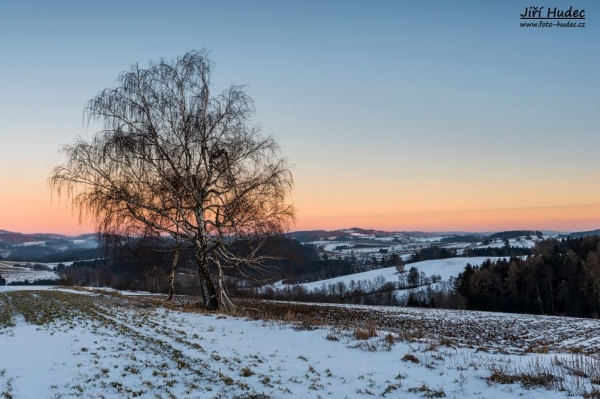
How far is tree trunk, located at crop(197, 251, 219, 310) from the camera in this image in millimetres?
20875

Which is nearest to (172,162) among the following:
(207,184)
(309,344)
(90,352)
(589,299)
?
(207,184)

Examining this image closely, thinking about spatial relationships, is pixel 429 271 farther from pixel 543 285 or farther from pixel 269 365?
pixel 269 365

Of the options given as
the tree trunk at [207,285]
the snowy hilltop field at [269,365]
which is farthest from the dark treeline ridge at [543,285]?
the snowy hilltop field at [269,365]

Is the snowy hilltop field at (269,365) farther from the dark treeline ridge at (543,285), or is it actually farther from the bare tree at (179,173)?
the dark treeline ridge at (543,285)

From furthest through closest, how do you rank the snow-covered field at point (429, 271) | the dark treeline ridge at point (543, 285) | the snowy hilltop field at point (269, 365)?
the snow-covered field at point (429, 271)
the dark treeline ridge at point (543, 285)
the snowy hilltop field at point (269, 365)

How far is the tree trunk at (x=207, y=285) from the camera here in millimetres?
20875

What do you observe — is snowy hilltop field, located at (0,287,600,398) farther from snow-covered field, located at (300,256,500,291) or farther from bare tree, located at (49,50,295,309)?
snow-covered field, located at (300,256,500,291)

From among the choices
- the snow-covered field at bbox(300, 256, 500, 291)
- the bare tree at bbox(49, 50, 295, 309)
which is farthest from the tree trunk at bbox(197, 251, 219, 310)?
the snow-covered field at bbox(300, 256, 500, 291)

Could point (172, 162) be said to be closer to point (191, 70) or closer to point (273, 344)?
point (191, 70)

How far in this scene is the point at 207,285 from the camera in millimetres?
21562

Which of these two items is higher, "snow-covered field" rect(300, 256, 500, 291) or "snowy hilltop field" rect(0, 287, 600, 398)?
"snowy hilltop field" rect(0, 287, 600, 398)

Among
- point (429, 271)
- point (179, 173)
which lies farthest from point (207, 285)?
point (429, 271)

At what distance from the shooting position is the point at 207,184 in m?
20.0

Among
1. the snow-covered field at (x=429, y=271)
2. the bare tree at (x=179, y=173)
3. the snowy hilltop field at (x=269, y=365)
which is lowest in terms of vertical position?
the snow-covered field at (x=429, y=271)
